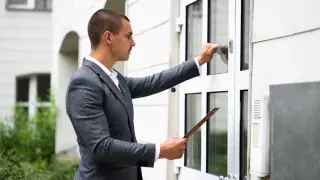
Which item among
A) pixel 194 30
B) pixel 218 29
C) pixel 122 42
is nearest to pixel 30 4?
pixel 194 30

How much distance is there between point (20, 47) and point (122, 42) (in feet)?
39.0

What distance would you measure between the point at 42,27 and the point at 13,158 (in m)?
8.70

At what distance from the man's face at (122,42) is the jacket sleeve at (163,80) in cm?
34

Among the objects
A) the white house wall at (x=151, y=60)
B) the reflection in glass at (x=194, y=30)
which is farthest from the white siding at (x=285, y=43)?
the white house wall at (x=151, y=60)

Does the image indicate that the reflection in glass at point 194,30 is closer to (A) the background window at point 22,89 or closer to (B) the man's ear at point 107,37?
(B) the man's ear at point 107,37

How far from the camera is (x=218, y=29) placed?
373 cm

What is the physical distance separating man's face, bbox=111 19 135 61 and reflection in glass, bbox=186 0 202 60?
3.80 ft

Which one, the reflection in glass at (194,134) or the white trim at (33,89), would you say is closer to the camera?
Result: the reflection in glass at (194,134)

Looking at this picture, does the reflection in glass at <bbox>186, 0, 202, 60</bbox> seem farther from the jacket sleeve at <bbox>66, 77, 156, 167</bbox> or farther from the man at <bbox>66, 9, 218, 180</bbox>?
the jacket sleeve at <bbox>66, 77, 156, 167</bbox>

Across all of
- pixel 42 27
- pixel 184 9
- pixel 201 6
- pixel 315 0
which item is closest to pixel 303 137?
pixel 315 0

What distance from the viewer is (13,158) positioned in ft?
20.5

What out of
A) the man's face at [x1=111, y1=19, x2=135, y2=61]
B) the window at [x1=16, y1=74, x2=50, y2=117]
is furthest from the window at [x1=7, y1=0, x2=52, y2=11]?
the man's face at [x1=111, y1=19, x2=135, y2=61]

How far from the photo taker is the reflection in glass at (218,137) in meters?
3.55

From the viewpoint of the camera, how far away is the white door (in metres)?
3.33
